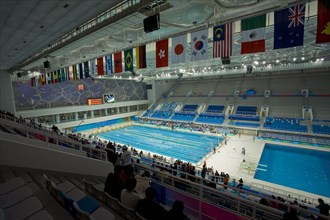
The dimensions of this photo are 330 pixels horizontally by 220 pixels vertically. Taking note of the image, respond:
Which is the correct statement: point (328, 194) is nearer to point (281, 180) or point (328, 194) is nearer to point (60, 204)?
point (281, 180)

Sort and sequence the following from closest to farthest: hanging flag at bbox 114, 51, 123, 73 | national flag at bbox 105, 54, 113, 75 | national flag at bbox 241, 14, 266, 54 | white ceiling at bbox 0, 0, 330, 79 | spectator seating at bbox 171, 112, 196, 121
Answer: white ceiling at bbox 0, 0, 330, 79 → national flag at bbox 241, 14, 266, 54 → hanging flag at bbox 114, 51, 123, 73 → national flag at bbox 105, 54, 113, 75 → spectator seating at bbox 171, 112, 196, 121

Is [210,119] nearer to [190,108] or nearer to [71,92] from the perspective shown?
[190,108]

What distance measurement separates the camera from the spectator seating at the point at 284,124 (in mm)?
19436

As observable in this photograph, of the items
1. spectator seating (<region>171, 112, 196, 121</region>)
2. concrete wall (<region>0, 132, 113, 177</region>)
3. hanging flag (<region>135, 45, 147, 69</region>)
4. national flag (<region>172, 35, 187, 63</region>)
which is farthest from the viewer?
spectator seating (<region>171, 112, 196, 121</region>)

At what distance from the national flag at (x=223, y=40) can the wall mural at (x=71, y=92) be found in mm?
24324

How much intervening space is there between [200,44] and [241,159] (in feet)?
38.3

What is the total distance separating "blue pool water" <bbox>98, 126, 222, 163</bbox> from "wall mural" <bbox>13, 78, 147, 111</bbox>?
761cm

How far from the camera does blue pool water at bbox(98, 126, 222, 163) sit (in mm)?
17016

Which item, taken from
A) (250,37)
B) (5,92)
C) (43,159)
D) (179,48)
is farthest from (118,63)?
(5,92)

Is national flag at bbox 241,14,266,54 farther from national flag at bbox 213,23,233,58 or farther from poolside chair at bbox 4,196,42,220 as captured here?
poolside chair at bbox 4,196,42,220

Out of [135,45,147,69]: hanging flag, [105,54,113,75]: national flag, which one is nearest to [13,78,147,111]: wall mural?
[105,54,113,75]: national flag

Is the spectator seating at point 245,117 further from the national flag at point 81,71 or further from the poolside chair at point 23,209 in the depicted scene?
the poolside chair at point 23,209

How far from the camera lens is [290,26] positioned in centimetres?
516

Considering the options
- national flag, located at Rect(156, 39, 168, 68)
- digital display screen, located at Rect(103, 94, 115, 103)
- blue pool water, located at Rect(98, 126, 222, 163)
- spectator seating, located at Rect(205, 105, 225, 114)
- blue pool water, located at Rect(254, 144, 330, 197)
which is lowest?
blue pool water, located at Rect(254, 144, 330, 197)
